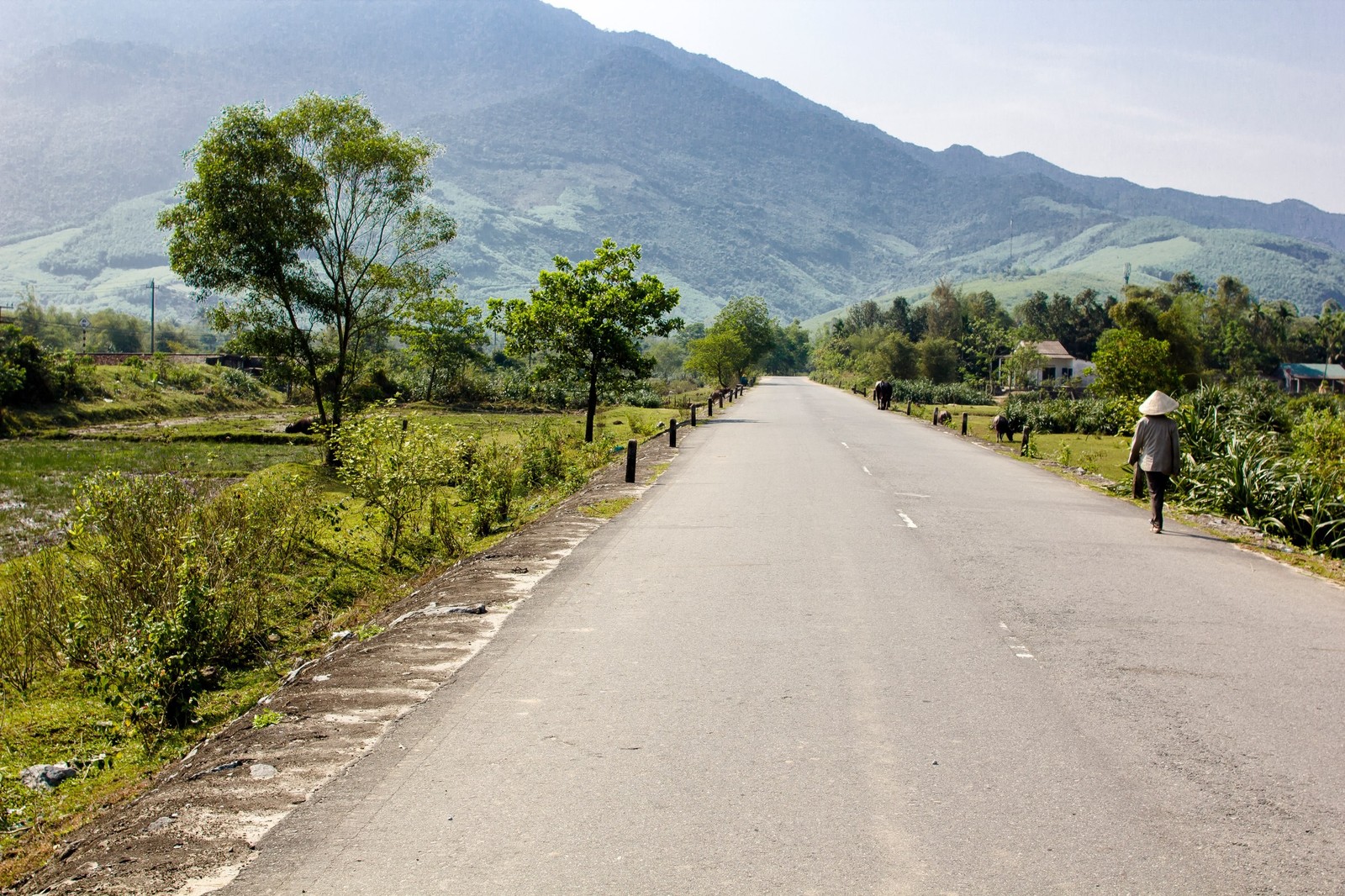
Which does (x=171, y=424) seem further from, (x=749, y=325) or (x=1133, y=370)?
(x=749, y=325)

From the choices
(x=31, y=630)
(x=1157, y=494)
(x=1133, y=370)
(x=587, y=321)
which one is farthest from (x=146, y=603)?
(x=1133, y=370)

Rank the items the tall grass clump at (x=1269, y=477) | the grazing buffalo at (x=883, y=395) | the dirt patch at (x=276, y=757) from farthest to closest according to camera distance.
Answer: the grazing buffalo at (x=883, y=395) → the tall grass clump at (x=1269, y=477) → the dirt patch at (x=276, y=757)

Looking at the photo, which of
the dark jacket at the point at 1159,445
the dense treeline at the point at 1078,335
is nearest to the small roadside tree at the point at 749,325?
the dense treeline at the point at 1078,335

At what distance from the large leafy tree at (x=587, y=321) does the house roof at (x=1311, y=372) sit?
384 ft

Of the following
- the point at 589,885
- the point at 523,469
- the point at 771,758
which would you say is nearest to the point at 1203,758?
the point at 771,758

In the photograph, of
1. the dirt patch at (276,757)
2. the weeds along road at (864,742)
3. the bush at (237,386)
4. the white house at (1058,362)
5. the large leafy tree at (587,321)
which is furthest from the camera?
the white house at (1058,362)

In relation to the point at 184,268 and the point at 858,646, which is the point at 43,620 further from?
the point at 184,268

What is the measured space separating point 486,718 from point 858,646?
3043 mm

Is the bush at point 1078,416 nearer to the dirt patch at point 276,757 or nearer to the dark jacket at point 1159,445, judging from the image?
the dark jacket at point 1159,445

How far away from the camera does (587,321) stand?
1414 inches

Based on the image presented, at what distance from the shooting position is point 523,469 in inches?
909

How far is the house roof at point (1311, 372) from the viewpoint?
12775 centimetres

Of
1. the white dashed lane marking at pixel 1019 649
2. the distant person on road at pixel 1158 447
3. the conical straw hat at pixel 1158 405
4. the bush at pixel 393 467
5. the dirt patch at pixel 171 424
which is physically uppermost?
the conical straw hat at pixel 1158 405

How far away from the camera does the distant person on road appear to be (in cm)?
1491
